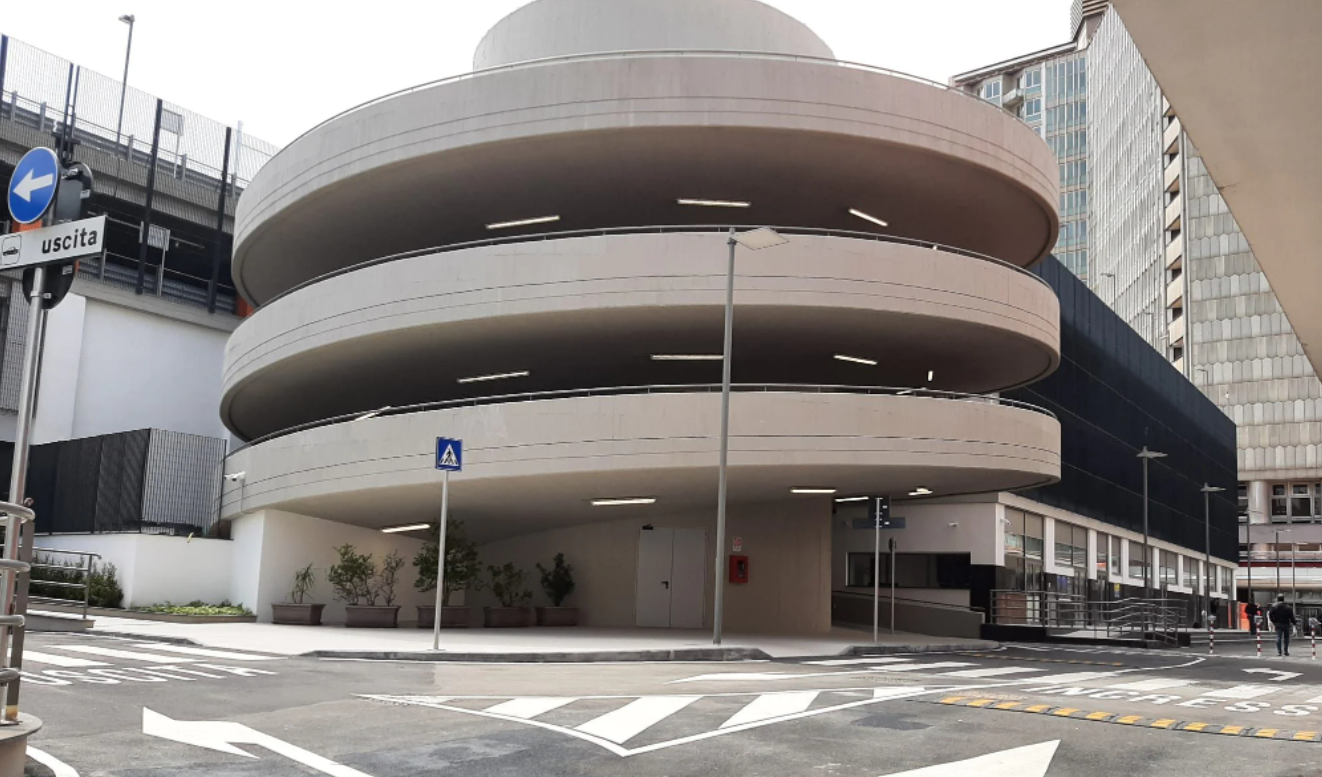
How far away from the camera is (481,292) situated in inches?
1080

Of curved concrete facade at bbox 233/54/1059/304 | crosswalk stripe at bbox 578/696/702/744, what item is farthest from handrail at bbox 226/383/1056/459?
crosswalk stripe at bbox 578/696/702/744

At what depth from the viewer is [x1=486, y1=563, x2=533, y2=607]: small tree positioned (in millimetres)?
31125

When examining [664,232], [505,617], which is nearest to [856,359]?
[664,232]

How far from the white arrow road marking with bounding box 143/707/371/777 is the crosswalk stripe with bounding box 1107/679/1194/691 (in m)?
11.7

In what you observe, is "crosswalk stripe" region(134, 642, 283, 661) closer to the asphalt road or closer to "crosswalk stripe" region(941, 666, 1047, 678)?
the asphalt road

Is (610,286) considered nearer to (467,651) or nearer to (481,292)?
(481,292)

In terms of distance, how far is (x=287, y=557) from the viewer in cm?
3094

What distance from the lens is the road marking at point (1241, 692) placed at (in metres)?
16.2

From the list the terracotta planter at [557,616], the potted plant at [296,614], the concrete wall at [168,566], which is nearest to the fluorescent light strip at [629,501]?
the terracotta planter at [557,616]

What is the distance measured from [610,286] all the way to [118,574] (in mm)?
15673

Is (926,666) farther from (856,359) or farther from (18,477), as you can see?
(18,477)

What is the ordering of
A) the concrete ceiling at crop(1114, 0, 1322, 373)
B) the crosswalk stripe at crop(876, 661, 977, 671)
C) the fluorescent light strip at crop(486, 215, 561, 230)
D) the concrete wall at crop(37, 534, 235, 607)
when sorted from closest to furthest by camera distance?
the concrete ceiling at crop(1114, 0, 1322, 373) → the crosswalk stripe at crop(876, 661, 977, 671) → the concrete wall at crop(37, 534, 235, 607) → the fluorescent light strip at crop(486, 215, 561, 230)

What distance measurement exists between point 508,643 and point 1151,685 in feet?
37.0

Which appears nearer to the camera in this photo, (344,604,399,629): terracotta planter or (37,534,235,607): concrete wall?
(344,604,399,629): terracotta planter
